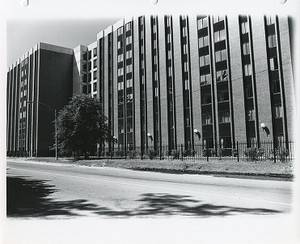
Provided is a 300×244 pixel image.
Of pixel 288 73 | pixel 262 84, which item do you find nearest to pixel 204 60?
pixel 262 84

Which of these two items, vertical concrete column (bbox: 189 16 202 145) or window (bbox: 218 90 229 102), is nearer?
window (bbox: 218 90 229 102)

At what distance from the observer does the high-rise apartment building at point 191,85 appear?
73.0ft

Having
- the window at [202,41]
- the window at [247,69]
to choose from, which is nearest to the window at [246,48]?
the window at [247,69]

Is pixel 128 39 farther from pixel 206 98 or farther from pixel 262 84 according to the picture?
pixel 262 84

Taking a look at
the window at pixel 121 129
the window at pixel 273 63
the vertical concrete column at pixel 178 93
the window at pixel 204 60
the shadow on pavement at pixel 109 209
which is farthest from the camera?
the window at pixel 121 129

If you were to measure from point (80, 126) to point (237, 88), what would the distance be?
47.7 feet

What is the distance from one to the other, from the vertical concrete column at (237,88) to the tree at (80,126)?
12440mm

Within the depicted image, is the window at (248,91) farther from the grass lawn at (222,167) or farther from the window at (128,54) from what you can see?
the window at (128,54)

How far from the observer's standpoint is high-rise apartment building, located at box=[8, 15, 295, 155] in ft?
73.0

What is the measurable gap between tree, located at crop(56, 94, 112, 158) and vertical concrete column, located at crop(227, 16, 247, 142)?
1244 cm

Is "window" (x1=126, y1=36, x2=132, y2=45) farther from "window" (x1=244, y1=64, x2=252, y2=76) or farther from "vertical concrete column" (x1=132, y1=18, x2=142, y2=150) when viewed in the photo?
"window" (x1=244, y1=64, x2=252, y2=76)

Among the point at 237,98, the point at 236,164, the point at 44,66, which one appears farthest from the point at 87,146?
the point at 236,164

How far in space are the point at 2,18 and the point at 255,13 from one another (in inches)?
246

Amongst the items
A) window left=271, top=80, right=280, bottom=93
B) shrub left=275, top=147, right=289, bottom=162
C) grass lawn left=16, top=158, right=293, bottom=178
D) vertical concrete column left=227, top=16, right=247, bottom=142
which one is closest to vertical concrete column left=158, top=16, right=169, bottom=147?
vertical concrete column left=227, top=16, right=247, bottom=142
